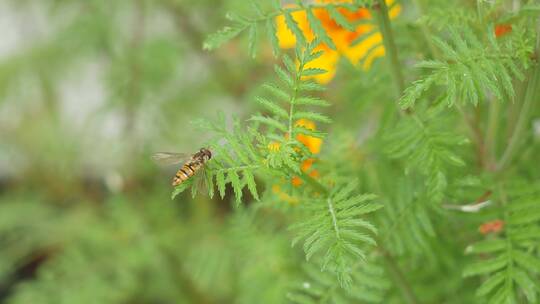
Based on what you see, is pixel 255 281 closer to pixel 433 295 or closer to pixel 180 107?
pixel 433 295

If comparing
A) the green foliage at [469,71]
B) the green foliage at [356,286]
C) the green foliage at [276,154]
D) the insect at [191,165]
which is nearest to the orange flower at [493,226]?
the green foliage at [276,154]

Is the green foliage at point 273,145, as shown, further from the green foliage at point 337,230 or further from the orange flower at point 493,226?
the orange flower at point 493,226

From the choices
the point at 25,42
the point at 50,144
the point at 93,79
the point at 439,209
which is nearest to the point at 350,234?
the point at 439,209

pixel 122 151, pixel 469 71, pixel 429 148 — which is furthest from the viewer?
pixel 122 151

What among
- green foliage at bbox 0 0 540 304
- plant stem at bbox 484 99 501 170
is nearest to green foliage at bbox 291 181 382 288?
green foliage at bbox 0 0 540 304

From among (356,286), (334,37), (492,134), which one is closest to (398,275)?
(356,286)

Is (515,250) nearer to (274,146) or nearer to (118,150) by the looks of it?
(274,146)

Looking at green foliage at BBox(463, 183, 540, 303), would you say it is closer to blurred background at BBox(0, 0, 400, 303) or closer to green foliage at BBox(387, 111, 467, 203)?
green foliage at BBox(387, 111, 467, 203)
